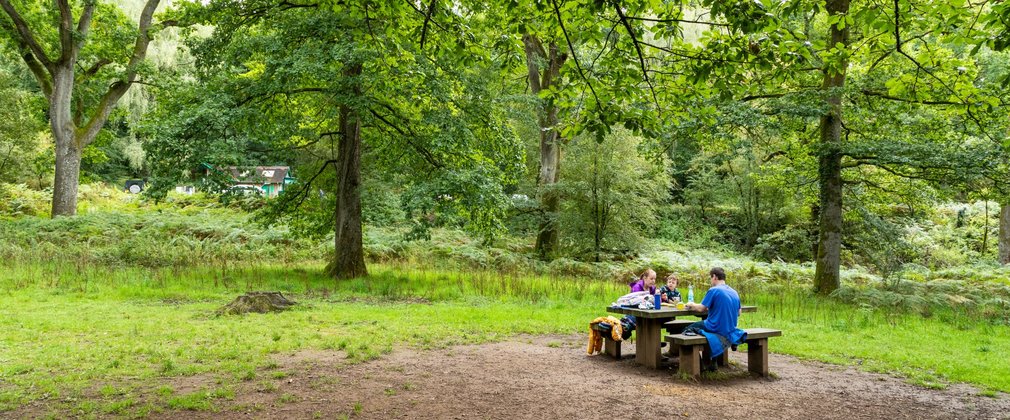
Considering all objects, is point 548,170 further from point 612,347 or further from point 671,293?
point 612,347

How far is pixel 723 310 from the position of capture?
6.46 metres

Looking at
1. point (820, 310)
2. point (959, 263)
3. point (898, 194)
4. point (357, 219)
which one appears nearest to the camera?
point (820, 310)

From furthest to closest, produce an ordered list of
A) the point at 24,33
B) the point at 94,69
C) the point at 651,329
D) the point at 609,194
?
the point at 94,69 < the point at 24,33 < the point at 609,194 < the point at 651,329

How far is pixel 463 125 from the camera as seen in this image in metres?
12.8

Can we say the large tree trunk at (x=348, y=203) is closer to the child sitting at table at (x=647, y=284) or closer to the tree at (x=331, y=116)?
the tree at (x=331, y=116)

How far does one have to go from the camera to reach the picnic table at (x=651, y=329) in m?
6.69

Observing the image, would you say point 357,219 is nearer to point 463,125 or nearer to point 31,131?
point 463,125

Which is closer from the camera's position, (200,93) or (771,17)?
(771,17)

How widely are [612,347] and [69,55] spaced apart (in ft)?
66.9

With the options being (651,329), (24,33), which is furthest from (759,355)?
(24,33)

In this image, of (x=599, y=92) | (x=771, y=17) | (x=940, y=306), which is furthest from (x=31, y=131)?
(x=940, y=306)

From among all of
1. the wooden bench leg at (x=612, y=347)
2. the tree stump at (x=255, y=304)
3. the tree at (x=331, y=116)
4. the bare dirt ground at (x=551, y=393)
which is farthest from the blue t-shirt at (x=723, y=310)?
the tree stump at (x=255, y=304)

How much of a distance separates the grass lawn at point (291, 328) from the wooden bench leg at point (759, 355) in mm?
1591

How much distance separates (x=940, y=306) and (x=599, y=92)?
35.0 ft
